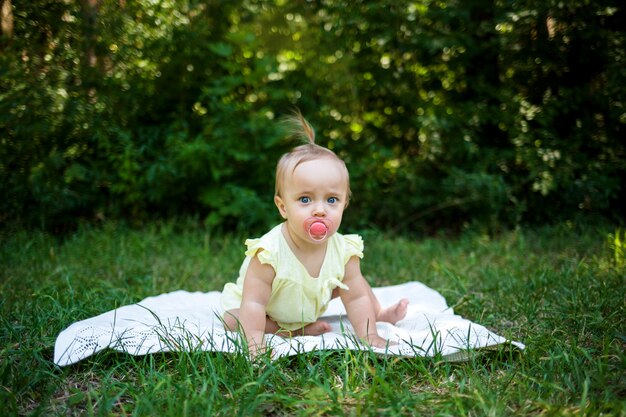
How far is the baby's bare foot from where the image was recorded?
2.38 metres

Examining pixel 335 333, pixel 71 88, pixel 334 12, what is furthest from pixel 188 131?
pixel 335 333

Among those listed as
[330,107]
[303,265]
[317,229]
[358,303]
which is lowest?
[358,303]

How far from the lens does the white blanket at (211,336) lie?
1.89 metres

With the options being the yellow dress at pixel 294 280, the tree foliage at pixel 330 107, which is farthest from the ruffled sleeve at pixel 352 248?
the tree foliage at pixel 330 107

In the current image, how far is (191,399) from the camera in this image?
5.15ft

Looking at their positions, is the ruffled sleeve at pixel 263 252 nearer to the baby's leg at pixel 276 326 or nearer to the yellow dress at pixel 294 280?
the yellow dress at pixel 294 280

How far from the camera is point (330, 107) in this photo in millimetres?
4422

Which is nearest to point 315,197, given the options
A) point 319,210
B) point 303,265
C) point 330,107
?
point 319,210

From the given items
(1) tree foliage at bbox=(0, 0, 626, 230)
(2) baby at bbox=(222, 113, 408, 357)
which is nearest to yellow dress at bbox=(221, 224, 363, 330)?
(2) baby at bbox=(222, 113, 408, 357)

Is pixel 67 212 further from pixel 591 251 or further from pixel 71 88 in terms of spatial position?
pixel 591 251

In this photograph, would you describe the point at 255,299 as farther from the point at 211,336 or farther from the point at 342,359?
the point at 342,359

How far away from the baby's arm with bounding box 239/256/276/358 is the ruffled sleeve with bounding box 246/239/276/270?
0.02 meters

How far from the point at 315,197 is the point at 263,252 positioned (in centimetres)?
28

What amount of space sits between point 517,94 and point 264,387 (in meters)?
3.38
